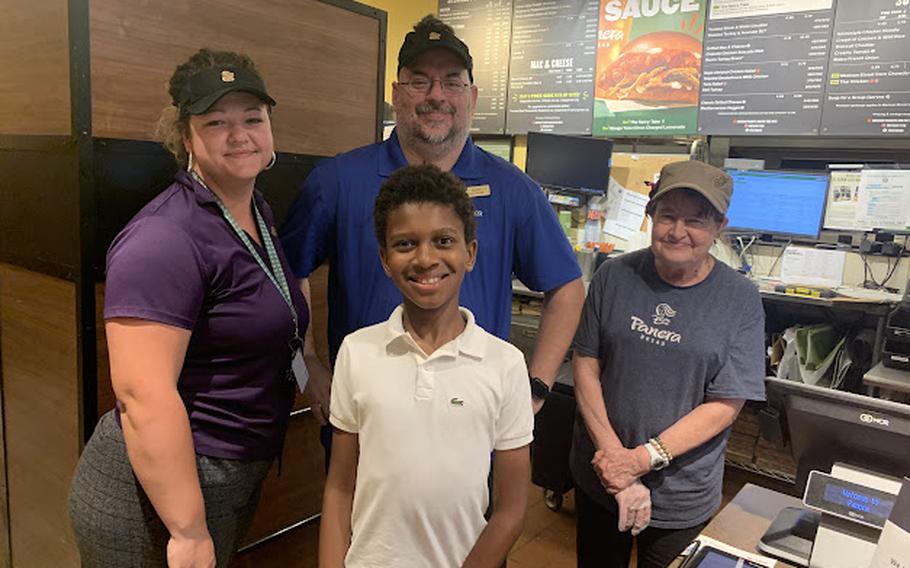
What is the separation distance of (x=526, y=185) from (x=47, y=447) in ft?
4.53

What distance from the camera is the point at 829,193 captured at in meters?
3.57

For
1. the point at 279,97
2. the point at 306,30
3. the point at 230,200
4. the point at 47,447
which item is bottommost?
the point at 47,447

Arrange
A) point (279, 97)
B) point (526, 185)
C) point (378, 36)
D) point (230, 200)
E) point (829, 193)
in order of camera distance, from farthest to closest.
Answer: point (829, 193) < point (378, 36) < point (279, 97) < point (526, 185) < point (230, 200)

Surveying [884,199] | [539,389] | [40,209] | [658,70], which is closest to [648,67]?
[658,70]

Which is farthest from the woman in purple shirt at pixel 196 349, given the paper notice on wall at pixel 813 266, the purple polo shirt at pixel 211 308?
Result: the paper notice on wall at pixel 813 266

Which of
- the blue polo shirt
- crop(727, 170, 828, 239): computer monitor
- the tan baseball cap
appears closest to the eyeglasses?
the blue polo shirt

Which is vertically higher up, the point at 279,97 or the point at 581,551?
the point at 279,97

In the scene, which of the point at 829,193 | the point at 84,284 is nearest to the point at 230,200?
the point at 84,284

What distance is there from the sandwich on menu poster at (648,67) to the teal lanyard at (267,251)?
10.6ft

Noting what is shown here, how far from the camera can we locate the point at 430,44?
4.85 ft

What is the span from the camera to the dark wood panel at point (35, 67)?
56.1 inches

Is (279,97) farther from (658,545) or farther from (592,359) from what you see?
(658,545)

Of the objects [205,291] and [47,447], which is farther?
[47,447]

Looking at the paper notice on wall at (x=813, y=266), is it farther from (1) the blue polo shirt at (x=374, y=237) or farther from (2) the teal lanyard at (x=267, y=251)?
(2) the teal lanyard at (x=267, y=251)
